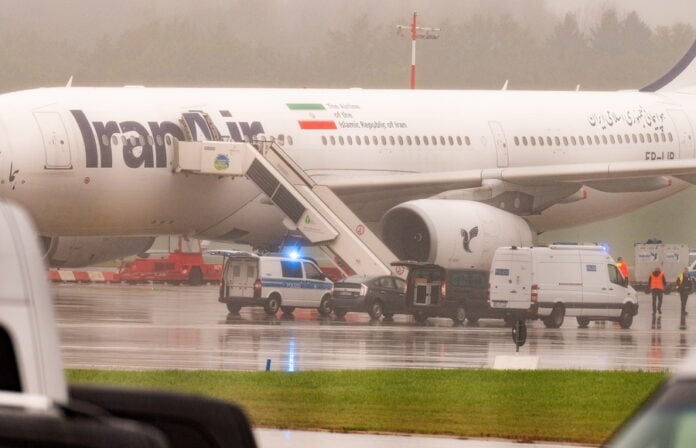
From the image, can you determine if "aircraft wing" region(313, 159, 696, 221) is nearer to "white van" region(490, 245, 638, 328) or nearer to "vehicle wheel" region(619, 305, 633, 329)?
"white van" region(490, 245, 638, 328)

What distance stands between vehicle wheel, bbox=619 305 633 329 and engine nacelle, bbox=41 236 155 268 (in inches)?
364

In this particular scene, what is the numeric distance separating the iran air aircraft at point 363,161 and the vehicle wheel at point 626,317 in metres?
2.62

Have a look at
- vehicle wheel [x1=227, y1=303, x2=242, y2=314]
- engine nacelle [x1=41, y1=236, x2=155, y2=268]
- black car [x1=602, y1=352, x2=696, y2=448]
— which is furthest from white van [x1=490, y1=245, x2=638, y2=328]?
black car [x1=602, y1=352, x2=696, y2=448]

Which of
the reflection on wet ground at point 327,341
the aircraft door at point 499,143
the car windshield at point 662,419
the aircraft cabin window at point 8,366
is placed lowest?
the reflection on wet ground at point 327,341

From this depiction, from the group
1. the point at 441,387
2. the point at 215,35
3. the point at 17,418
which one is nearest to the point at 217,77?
the point at 215,35

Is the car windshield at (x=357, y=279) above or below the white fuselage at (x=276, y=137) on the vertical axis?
below

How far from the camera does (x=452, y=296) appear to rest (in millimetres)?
29266

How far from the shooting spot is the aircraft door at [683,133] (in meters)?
39.5

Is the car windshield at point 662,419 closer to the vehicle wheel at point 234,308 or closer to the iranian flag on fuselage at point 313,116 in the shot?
the vehicle wheel at point 234,308

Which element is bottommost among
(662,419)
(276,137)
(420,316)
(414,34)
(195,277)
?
(420,316)

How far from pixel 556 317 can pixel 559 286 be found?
0.51 m

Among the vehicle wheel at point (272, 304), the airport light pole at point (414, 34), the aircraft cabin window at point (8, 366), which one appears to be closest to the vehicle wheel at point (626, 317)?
the vehicle wheel at point (272, 304)

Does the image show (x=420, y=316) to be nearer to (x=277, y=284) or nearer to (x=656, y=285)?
(x=277, y=284)

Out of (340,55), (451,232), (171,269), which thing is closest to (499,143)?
(451,232)
